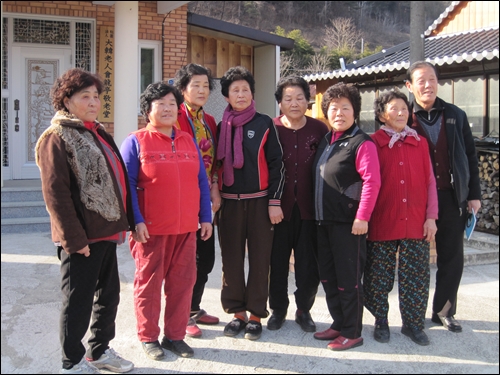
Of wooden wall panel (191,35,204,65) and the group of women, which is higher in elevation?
wooden wall panel (191,35,204,65)

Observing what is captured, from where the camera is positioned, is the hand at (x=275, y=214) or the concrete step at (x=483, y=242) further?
the concrete step at (x=483, y=242)

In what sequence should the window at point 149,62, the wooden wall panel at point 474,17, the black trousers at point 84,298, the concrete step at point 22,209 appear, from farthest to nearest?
the wooden wall panel at point 474,17 → the window at point 149,62 → the concrete step at point 22,209 → the black trousers at point 84,298

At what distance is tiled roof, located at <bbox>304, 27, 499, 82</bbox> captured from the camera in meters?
7.61

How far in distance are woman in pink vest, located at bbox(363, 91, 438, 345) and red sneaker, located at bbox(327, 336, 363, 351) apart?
234mm

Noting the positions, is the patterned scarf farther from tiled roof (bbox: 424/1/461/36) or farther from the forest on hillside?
the forest on hillside

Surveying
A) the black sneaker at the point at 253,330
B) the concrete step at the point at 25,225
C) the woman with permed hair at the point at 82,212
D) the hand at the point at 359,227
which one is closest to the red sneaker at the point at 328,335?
the black sneaker at the point at 253,330

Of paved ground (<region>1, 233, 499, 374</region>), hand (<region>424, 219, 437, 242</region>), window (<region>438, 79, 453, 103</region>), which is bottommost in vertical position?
paved ground (<region>1, 233, 499, 374</region>)

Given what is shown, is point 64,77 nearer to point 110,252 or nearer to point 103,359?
point 110,252

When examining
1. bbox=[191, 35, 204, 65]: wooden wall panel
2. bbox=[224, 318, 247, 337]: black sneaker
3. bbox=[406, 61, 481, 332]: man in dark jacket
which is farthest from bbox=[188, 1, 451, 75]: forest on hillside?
bbox=[224, 318, 247, 337]: black sneaker

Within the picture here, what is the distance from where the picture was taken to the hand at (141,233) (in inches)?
127

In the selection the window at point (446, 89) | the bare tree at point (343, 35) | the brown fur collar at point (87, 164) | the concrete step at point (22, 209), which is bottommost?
the concrete step at point (22, 209)

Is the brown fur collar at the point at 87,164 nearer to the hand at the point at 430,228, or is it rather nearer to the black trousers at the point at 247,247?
the black trousers at the point at 247,247

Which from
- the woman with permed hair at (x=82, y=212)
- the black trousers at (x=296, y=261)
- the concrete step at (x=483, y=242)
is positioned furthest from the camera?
the concrete step at (x=483, y=242)

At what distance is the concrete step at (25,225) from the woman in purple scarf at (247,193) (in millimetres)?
4222
